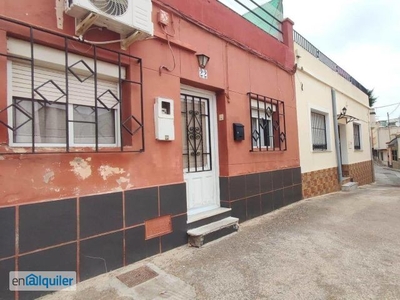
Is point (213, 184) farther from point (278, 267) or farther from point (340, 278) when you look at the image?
point (340, 278)

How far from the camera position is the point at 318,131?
315 inches

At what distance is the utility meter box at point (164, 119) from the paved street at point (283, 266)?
158cm

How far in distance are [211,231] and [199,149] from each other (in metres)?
1.41

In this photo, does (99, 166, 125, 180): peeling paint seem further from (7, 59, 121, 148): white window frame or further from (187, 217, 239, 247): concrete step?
(187, 217, 239, 247): concrete step

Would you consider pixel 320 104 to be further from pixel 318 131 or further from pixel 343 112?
pixel 343 112

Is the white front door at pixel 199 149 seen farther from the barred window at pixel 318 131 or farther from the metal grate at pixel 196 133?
the barred window at pixel 318 131

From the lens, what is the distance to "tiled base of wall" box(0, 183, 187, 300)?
2.19 metres

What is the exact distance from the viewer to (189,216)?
151 inches

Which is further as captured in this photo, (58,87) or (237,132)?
(237,132)

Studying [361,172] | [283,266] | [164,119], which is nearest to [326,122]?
[361,172]

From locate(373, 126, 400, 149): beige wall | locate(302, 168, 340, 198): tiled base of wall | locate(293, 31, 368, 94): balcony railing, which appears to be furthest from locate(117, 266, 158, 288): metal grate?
locate(373, 126, 400, 149): beige wall

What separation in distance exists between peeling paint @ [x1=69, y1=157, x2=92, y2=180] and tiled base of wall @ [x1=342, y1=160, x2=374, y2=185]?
9737 millimetres

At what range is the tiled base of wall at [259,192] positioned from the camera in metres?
4.40

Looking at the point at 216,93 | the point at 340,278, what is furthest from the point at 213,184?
the point at 340,278
